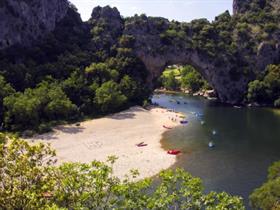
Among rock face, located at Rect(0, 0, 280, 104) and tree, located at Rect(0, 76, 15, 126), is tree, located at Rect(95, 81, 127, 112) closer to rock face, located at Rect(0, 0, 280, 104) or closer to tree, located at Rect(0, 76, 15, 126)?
tree, located at Rect(0, 76, 15, 126)

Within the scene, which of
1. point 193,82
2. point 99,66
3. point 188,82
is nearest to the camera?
point 99,66

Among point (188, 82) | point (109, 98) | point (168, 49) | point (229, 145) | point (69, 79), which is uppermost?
point (168, 49)

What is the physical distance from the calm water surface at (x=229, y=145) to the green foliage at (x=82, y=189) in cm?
3077

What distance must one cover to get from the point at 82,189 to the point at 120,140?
202ft

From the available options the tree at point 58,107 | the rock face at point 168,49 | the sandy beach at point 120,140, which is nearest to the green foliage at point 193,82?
the rock face at point 168,49

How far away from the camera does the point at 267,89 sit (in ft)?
422

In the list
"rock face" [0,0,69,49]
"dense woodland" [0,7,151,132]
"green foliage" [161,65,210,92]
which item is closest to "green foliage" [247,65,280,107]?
"green foliage" [161,65,210,92]

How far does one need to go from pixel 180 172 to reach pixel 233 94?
116 m

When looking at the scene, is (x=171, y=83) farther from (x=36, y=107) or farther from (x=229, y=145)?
(x=229, y=145)

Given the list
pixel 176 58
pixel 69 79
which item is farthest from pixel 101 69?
pixel 176 58

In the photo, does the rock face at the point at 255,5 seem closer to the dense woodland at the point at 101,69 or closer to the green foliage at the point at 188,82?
the dense woodland at the point at 101,69

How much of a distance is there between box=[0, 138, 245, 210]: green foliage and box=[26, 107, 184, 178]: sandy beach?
129ft

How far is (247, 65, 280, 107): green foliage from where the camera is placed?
12800 centimetres

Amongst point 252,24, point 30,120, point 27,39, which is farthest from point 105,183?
point 252,24
